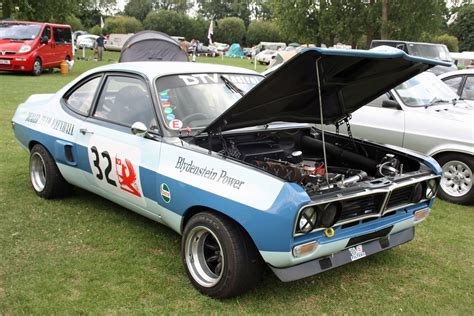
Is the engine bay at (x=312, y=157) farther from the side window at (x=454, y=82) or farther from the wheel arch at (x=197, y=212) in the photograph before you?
the side window at (x=454, y=82)

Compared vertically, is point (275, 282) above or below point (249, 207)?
below

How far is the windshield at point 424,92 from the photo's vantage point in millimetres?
6410

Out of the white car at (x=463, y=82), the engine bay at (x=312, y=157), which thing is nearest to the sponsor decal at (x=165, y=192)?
the engine bay at (x=312, y=157)

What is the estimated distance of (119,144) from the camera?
158 inches

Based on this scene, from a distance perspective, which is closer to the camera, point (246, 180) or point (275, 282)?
point (246, 180)

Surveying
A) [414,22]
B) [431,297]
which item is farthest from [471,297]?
[414,22]

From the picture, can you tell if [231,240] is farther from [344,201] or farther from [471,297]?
[471,297]

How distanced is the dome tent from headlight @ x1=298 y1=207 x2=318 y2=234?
12.0 metres

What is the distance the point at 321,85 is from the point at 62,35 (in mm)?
18820

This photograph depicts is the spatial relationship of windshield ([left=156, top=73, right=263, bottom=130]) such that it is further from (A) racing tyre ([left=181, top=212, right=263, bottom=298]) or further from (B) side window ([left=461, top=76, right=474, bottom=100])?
(B) side window ([left=461, top=76, right=474, bottom=100])

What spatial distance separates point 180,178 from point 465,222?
357cm

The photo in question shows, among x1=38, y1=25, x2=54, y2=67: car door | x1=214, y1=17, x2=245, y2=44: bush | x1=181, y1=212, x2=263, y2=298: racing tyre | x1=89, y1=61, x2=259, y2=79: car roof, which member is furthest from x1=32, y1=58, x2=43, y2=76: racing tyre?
x1=214, y1=17, x2=245, y2=44: bush

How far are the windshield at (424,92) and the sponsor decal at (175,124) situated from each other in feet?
12.4

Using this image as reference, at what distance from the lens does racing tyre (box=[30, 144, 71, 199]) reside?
495 cm
